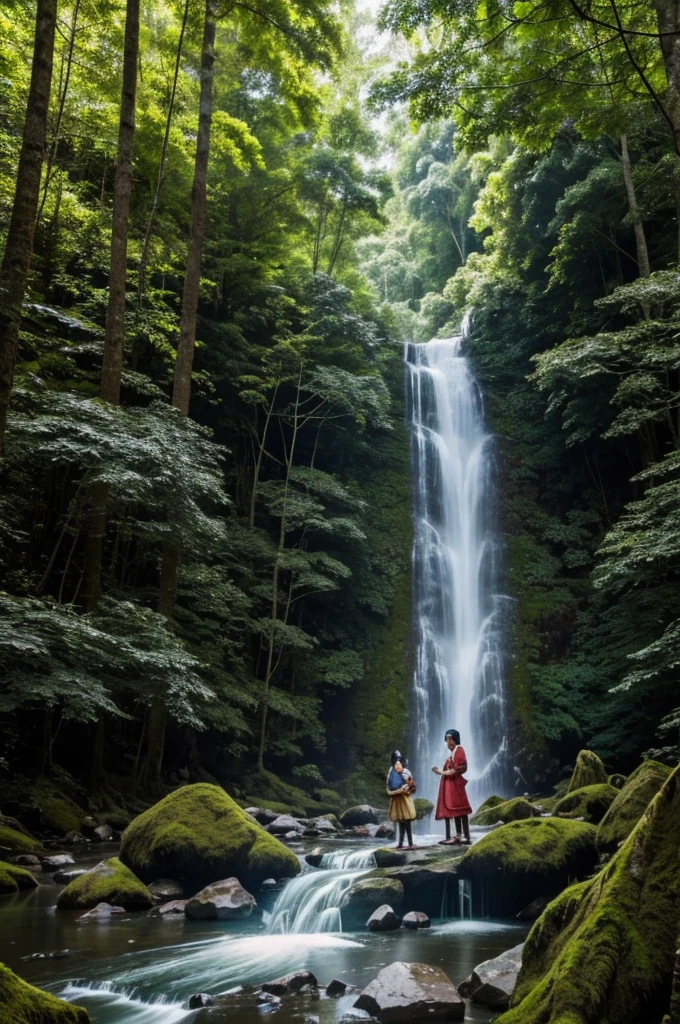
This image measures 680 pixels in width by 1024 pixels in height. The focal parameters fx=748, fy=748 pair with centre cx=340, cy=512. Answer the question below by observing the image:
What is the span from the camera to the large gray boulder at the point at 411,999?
175 inches

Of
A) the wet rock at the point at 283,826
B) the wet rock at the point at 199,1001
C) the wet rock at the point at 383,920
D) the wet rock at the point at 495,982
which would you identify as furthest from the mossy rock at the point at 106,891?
the wet rock at the point at 283,826

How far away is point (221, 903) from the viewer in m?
7.62

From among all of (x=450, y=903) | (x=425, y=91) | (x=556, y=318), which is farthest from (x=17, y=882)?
(x=556, y=318)

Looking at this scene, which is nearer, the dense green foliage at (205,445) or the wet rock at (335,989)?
the wet rock at (335,989)

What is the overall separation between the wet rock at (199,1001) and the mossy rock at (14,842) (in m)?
5.15

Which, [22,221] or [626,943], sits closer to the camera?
[626,943]

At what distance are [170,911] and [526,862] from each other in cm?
360

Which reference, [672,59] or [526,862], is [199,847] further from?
[672,59]

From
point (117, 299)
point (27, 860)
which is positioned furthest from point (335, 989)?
point (117, 299)

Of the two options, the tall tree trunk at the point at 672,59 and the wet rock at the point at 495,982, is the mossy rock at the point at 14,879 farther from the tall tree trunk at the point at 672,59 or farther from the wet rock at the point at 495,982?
the tall tree trunk at the point at 672,59

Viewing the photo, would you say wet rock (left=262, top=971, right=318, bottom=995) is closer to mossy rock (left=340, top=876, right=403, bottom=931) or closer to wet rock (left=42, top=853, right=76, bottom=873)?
mossy rock (left=340, top=876, right=403, bottom=931)

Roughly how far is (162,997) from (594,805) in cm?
583

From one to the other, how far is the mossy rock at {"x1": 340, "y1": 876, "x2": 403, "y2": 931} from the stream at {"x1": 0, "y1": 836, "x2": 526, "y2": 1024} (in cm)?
14

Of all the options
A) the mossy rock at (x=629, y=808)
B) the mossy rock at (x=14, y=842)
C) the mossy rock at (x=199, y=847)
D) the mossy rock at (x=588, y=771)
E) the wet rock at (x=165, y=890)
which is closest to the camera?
the mossy rock at (x=629, y=808)
